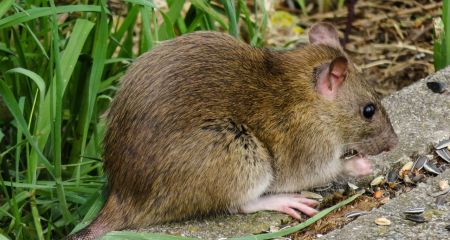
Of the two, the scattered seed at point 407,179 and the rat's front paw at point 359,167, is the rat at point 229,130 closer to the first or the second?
the rat's front paw at point 359,167

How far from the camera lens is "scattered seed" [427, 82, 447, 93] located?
15.5ft

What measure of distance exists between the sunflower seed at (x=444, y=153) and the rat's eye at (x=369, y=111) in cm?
33

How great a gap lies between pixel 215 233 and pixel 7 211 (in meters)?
1.00

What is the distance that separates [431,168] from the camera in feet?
13.7

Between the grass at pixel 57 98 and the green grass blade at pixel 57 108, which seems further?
the grass at pixel 57 98

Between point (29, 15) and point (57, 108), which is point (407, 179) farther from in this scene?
point (29, 15)

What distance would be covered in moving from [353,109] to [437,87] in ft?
2.06

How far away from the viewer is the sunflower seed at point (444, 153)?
425 centimetres

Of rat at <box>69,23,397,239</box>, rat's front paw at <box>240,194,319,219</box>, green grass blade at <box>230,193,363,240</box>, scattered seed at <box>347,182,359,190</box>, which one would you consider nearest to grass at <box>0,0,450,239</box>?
rat at <box>69,23,397,239</box>

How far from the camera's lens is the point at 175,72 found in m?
3.91

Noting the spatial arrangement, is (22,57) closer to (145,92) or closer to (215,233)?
(145,92)

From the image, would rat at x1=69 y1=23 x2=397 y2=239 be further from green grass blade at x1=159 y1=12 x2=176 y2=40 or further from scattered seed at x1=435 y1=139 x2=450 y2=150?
green grass blade at x1=159 y1=12 x2=176 y2=40

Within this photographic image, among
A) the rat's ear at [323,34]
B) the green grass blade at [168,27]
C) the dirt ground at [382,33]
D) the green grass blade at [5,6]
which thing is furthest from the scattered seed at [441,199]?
the dirt ground at [382,33]

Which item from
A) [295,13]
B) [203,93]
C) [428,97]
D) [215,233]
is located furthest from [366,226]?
[295,13]
